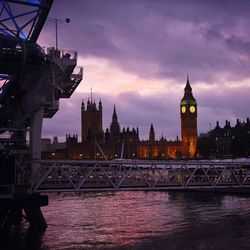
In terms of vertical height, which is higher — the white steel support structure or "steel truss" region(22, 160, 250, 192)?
the white steel support structure

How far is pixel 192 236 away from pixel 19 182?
13243 mm

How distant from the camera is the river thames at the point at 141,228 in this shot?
33.6 meters

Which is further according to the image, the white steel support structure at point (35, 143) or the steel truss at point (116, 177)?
the white steel support structure at point (35, 143)

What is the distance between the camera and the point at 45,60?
3781cm

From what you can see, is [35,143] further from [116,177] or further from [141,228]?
[141,228]

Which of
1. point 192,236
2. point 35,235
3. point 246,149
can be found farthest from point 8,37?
point 246,149

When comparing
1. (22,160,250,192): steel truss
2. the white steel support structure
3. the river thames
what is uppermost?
the white steel support structure

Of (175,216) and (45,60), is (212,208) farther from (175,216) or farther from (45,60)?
(45,60)

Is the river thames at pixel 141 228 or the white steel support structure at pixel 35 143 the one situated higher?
the white steel support structure at pixel 35 143

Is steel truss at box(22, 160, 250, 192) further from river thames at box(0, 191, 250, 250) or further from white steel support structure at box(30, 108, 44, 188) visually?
river thames at box(0, 191, 250, 250)

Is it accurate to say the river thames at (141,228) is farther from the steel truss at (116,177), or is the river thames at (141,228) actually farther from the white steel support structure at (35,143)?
the white steel support structure at (35,143)

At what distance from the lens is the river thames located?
110 ft

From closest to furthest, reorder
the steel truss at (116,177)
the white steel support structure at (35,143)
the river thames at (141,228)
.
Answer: the river thames at (141,228) → the steel truss at (116,177) → the white steel support structure at (35,143)

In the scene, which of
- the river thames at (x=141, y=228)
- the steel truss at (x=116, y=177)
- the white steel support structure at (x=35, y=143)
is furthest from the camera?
the white steel support structure at (x=35, y=143)
